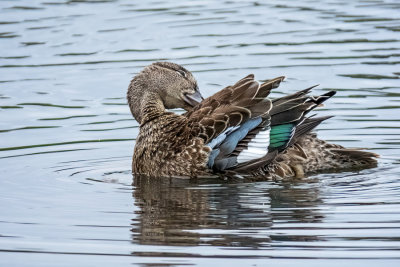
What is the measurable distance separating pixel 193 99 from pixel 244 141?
1.01m

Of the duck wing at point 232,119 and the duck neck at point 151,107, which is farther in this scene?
the duck neck at point 151,107

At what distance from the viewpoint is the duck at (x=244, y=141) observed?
1107 centimetres

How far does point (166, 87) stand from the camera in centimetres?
A: 1195

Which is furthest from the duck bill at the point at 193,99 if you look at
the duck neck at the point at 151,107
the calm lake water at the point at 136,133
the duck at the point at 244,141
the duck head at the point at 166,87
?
the calm lake water at the point at 136,133

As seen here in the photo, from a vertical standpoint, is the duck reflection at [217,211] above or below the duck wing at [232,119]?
below

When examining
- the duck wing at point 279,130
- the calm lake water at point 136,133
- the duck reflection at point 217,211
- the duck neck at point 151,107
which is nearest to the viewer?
the calm lake water at point 136,133

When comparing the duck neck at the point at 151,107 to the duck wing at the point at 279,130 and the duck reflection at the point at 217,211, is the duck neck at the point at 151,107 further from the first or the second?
the duck wing at the point at 279,130

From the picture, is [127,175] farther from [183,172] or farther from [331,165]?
[331,165]

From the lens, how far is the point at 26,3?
64.7 feet

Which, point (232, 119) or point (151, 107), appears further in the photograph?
point (151, 107)

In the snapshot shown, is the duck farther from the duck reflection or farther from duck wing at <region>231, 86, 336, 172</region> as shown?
the duck reflection

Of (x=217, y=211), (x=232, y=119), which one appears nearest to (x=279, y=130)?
(x=232, y=119)

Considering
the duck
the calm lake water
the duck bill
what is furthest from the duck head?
the calm lake water

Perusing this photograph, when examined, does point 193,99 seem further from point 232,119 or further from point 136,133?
point 136,133
